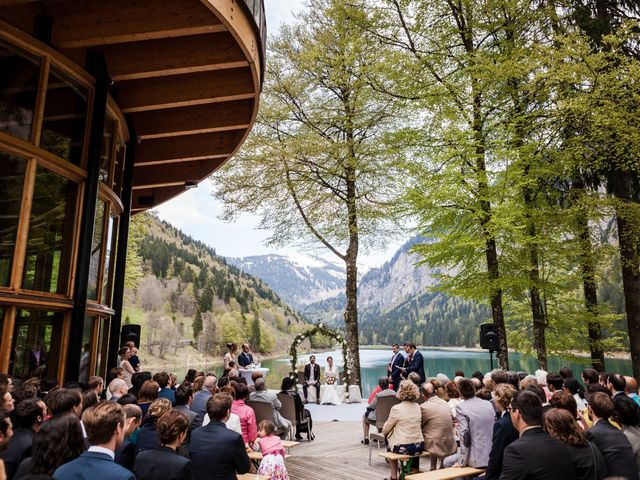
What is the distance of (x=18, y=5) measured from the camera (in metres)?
5.32

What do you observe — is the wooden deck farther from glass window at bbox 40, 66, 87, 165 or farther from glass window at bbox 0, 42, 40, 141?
glass window at bbox 0, 42, 40, 141

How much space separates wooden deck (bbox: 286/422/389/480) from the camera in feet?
21.0

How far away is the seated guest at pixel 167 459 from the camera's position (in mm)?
2658

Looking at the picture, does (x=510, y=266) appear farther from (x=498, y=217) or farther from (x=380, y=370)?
(x=380, y=370)

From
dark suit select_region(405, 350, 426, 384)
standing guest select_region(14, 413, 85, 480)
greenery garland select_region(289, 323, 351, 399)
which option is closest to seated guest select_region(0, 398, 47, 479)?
standing guest select_region(14, 413, 85, 480)

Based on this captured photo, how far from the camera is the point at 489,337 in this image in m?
10.0

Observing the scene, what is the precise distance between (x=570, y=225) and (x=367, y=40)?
8.45 meters

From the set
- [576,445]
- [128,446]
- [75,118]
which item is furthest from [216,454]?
[75,118]

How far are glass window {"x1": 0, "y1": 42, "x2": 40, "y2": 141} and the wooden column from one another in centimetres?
90

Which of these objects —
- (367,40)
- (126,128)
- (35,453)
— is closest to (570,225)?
(367,40)

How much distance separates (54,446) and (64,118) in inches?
194

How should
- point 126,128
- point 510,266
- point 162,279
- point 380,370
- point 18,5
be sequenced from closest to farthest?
point 18,5, point 126,128, point 510,266, point 380,370, point 162,279

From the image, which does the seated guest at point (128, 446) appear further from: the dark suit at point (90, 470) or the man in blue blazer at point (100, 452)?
the dark suit at point (90, 470)

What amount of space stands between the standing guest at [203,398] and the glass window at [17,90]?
3813mm
